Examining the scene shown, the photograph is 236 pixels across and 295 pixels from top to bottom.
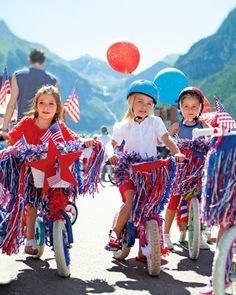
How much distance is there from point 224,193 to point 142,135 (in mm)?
1828

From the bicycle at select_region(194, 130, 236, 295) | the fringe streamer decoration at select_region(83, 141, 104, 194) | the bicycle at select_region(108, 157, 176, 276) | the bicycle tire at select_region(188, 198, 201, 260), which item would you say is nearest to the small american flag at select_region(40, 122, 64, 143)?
the fringe streamer decoration at select_region(83, 141, 104, 194)

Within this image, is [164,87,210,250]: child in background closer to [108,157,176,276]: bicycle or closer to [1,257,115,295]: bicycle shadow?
[108,157,176,276]: bicycle

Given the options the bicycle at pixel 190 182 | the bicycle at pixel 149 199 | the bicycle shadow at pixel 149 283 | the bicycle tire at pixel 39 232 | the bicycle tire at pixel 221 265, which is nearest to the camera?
the bicycle tire at pixel 221 265

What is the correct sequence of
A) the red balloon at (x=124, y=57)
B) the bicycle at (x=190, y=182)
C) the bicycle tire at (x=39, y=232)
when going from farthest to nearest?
the red balloon at (x=124, y=57)
the bicycle at (x=190, y=182)
the bicycle tire at (x=39, y=232)

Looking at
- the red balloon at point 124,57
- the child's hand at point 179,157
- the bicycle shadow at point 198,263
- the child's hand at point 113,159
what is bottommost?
the bicycle shadow at point 198,263

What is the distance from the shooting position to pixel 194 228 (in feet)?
16.0

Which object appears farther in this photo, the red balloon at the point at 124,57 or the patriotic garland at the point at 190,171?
the red balloon at the point at 124,57

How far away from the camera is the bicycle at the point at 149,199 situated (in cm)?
437

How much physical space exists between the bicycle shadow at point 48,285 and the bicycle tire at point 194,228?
1.08 meters

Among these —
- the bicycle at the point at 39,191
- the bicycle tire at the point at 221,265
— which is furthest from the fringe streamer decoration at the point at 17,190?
the bicycle tire at the point at 221,265

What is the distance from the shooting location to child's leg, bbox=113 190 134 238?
14.8 feet

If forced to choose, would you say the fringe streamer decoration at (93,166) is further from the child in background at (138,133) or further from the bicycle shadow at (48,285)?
the bicycle shadow at (48,285)

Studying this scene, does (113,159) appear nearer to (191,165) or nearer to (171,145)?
(171,145)

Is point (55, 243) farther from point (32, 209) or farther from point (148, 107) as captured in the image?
point (148, 107)
